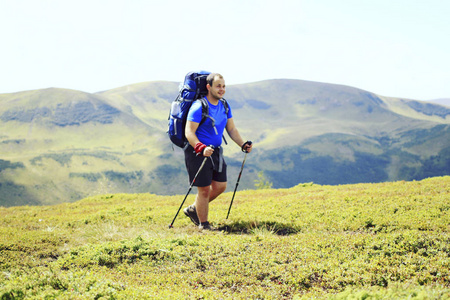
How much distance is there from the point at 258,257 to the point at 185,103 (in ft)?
14.8

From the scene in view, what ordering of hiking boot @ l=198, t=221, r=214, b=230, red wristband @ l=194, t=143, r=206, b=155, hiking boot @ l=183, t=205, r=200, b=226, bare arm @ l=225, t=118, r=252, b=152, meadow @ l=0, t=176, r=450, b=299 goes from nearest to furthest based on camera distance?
meadow @ l=0, t=176, r=450, b=299 → red wristband @ l=194, t=143, r=206, b=155 → hiking boot @ l=198, t=221, r=214, b=230 → hiking boot @ l=183, t=205, r=200, b=226 → bare arm @ l=225, t=118, r=252, b=152

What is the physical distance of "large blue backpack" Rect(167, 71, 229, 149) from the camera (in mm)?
9180

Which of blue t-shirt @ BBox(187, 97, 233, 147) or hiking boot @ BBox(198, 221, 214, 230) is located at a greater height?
blue t-shirt @ BBox(187, 97, 233, 147)

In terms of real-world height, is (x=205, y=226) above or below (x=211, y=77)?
below

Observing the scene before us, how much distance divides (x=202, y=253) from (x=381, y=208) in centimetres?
555

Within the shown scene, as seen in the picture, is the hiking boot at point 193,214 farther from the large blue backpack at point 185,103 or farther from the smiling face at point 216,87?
the smiling face at point 216,87

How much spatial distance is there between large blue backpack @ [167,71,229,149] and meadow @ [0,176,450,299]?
8.66ft

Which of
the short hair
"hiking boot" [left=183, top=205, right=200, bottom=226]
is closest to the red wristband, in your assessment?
the short hair

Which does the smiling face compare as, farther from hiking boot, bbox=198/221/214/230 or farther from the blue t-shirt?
hiking boot, bbox=198/221/214/230

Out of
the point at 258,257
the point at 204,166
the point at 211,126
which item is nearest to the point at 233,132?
the point at 211,126

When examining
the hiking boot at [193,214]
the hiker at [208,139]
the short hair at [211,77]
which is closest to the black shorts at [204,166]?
the hiker at [208,139]

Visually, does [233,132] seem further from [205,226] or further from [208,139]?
[205,226]

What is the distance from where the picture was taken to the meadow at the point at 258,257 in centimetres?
533

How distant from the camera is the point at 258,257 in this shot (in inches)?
269
